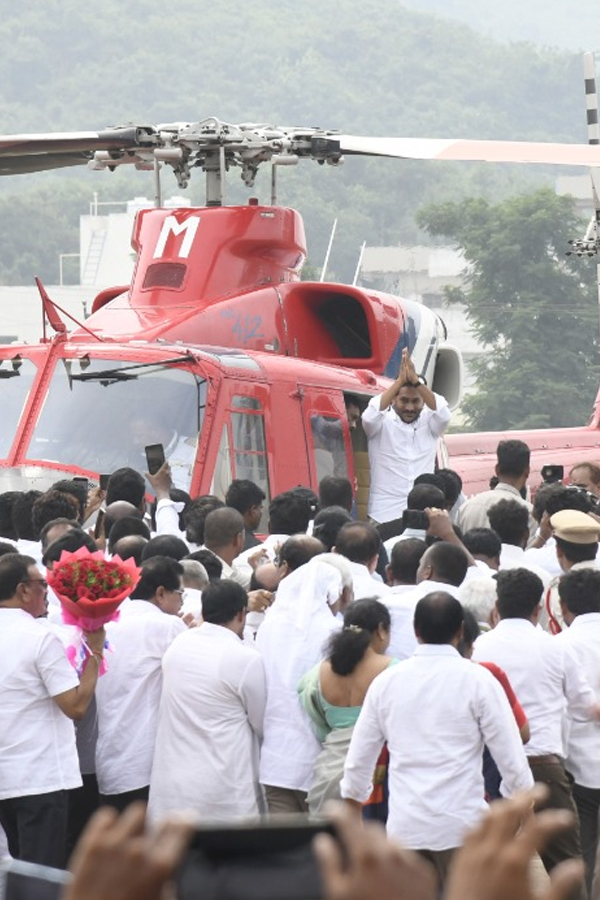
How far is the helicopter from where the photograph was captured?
1223 cm

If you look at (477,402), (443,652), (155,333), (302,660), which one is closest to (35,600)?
(302,660)

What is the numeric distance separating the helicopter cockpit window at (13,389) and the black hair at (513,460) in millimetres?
3127

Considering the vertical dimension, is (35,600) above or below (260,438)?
above

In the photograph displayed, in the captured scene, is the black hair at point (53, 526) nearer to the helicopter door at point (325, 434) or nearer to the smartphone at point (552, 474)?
the helicopter door at point (325, 434)

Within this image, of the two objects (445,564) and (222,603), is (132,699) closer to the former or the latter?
(222,603)

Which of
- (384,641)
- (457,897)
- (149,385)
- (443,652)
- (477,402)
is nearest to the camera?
(457,897)

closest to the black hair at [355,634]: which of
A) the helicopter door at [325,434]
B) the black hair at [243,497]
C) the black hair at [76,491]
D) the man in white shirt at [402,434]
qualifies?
the black hair at [76,491]

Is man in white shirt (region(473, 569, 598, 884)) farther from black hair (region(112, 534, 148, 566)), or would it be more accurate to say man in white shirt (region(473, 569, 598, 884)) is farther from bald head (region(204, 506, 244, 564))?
bald head (region(204, 506, 244, 564))

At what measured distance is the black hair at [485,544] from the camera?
28.9 feet

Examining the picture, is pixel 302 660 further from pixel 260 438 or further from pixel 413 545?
pixel 260 438

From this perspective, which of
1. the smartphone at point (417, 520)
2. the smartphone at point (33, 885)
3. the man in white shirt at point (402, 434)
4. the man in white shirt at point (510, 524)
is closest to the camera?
the smartphone at point (33, 885)

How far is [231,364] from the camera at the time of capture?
12.5 meters

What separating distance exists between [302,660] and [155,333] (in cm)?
596

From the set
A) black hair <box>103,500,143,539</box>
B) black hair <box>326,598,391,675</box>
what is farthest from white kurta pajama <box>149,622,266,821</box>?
black hair <box>103,500,143,539</box>
